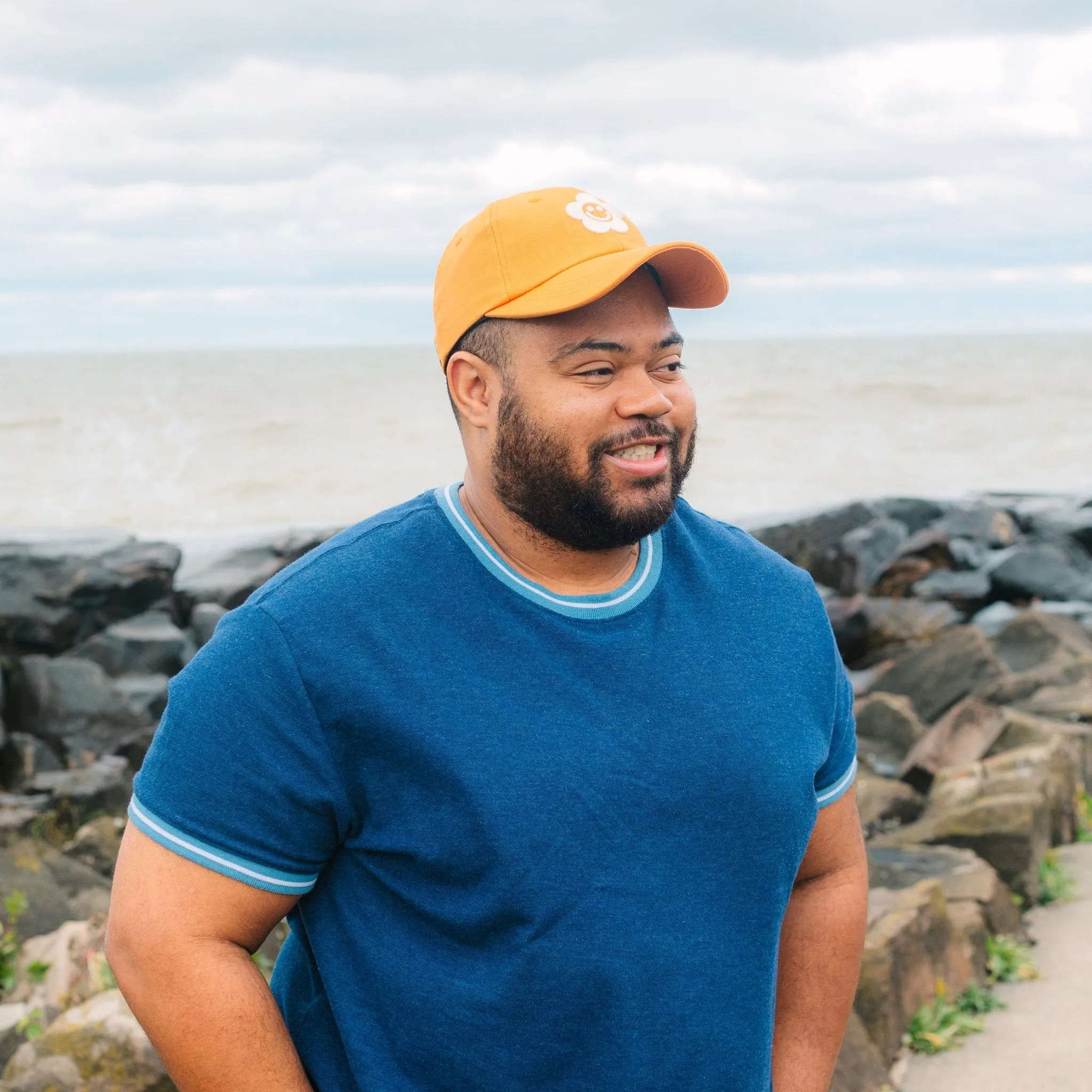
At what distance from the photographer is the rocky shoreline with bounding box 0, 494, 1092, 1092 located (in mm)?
3883

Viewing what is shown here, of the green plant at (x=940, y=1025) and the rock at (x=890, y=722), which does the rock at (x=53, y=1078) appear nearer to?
the green plant at (x=940, y=1025)

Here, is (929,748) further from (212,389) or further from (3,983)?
(212,389)

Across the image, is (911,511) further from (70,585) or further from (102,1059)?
(102,1059)

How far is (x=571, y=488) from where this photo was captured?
1.99 m

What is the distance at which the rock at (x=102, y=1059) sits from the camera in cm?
291

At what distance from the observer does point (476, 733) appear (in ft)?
5.97

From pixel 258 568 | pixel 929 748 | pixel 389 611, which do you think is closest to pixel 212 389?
pixel 258 568

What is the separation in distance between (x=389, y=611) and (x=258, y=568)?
13051 mm

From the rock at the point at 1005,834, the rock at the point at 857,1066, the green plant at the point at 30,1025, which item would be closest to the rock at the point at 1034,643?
the rock at the point at 1005,834

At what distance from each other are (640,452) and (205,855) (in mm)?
828

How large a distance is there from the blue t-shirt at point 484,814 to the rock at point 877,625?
32.2 ft

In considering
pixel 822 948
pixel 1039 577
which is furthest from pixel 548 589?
pixel 1039 577

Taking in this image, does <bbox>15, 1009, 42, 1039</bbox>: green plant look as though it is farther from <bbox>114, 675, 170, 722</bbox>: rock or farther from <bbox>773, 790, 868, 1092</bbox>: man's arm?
<bbox>114, 675, 170, 722</bbox>: rock

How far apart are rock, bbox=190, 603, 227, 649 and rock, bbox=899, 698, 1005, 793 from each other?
726 cm
